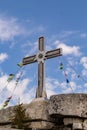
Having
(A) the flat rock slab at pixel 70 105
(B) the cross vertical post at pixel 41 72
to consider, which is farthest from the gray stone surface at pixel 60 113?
(B) the cross vertical post at pixel 41 72

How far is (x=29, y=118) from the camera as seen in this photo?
13758 millimetres

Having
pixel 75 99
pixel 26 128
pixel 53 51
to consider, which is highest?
pixel 53 51

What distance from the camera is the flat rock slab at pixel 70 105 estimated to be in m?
12.7

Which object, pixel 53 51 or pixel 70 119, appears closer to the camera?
pixel 70 119

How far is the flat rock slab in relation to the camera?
41.8 feet

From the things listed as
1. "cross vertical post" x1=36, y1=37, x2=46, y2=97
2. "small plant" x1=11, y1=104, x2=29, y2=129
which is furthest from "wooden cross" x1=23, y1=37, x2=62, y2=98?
"small plant" x1=11, y1=104, x2=29, y2=129

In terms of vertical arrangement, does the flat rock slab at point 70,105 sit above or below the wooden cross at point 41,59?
below

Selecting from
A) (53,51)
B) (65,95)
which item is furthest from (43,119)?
(53,51)

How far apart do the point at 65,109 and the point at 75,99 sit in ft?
1.57

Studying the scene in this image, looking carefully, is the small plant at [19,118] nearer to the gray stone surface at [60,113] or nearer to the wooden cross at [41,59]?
the gray stone surface at [60,113]

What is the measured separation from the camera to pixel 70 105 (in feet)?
42.1

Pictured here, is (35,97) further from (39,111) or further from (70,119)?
(70,119)

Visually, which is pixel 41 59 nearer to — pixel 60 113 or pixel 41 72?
A: pixel 41 72

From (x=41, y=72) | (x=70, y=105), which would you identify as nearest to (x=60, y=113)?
(x=70, y=105)
